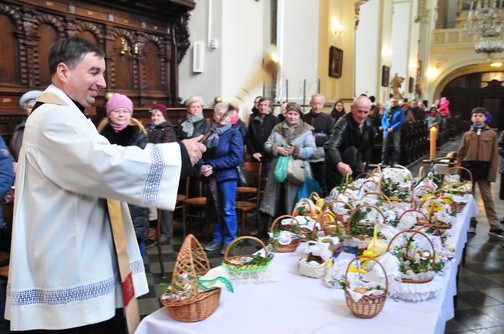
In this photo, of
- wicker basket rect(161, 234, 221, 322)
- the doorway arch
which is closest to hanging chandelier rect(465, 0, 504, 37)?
the doorway arch

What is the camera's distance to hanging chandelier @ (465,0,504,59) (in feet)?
66.5

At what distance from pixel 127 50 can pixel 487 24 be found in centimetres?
1911

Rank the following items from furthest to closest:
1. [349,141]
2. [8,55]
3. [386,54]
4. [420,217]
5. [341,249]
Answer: [386,54]
[8,55]
[349,141]
[420,217]
[341,249]

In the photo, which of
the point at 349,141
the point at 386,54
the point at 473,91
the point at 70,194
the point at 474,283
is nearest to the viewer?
the point at 70,194

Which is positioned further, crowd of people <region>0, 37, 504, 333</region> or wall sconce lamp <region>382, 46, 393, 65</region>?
wall sconce lamp <region>382, 46, 393, 65</region>

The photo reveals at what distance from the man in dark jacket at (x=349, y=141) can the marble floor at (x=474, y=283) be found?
146 centimetres

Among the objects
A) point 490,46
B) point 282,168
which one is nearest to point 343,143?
point 282,168

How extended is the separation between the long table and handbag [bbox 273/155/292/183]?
104 inches

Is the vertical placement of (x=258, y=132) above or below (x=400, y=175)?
above

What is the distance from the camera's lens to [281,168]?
15.4ft

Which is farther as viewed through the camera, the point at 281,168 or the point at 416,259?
the point at 281,168

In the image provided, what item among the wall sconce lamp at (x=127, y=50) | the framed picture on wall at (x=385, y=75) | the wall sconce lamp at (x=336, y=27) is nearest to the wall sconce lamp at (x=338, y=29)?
the wall sconce lamp at (x=336, y=27)

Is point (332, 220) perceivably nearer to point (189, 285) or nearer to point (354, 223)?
point (354, 223)

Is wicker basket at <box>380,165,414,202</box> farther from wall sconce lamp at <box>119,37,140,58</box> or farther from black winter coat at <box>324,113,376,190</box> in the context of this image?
wall sconce lamp at <box>119,37,140,58</box>
